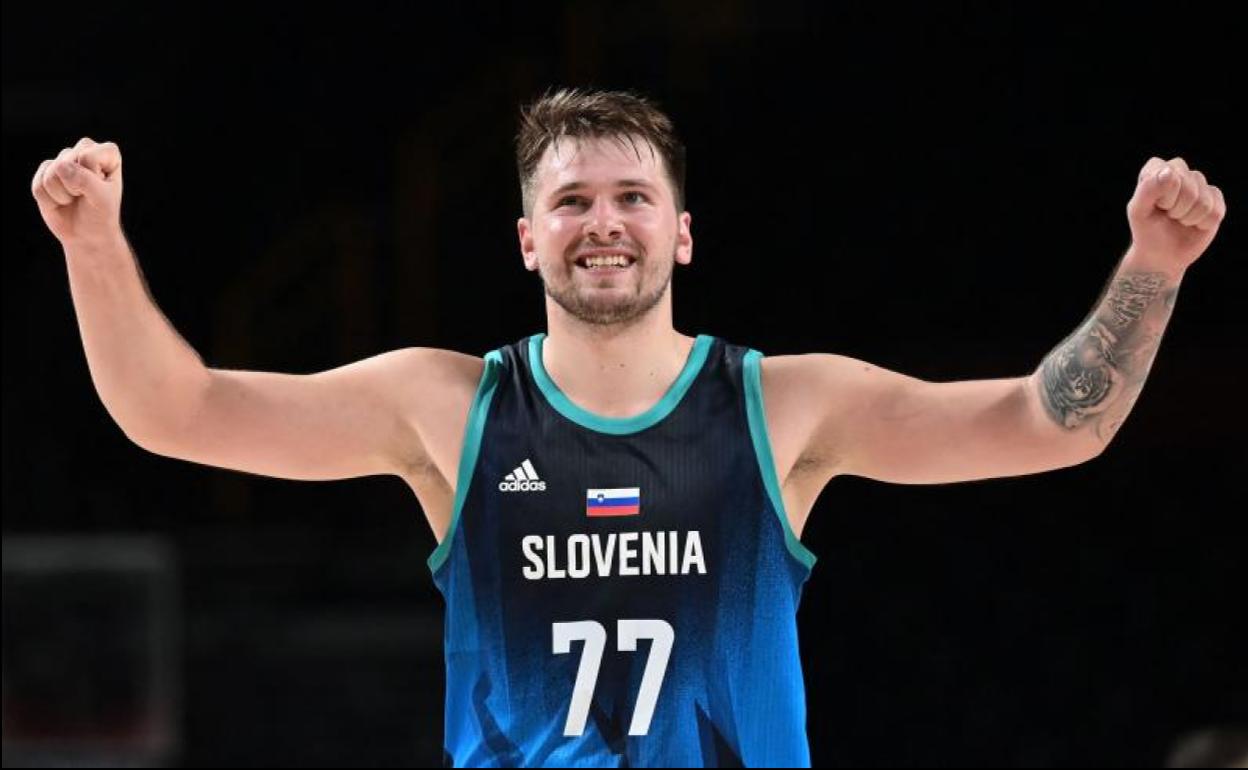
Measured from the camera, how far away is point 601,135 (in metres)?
2.90

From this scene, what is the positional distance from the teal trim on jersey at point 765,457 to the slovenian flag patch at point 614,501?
21 centimetres

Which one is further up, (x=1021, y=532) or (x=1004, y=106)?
(x=1004, y=106)

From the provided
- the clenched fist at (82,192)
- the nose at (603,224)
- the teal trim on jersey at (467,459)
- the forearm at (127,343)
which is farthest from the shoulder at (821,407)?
the clenched fist at (82,192)

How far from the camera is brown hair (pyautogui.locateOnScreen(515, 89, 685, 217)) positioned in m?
2.91

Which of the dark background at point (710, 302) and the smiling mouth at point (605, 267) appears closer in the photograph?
the smiling mouth at point (605, 267)

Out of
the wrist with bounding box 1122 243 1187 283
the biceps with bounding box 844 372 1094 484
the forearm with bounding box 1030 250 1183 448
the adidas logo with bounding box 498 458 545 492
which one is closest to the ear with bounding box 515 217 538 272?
the adidas logo with bounding box 498 458 545 492

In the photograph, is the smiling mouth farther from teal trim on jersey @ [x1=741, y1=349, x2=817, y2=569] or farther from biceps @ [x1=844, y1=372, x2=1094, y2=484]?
biceps @ [x1=844, y1=372, x2=1094, y2=484]

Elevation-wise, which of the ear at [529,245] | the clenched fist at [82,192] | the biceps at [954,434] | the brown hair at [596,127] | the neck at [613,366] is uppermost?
the brown hair at [596,127]

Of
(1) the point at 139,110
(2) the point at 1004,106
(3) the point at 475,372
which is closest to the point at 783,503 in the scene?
(3) the point at 475,372

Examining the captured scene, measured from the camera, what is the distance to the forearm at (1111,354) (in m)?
2.66

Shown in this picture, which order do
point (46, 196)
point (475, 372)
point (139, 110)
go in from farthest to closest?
1. point (139, 110)
2. point (475, 372)
3. point (46, 196)

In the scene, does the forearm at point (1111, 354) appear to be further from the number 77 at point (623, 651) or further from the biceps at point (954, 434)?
the number 77 at point (623, 651)

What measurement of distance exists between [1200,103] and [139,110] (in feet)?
11.0

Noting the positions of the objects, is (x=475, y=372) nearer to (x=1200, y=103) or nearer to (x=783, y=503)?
(x=783, y=503)
